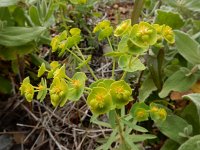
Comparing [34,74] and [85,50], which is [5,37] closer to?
[34,74]

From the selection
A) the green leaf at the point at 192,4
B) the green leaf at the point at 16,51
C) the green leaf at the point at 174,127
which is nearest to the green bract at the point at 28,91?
the green leaf at the point at 174,127

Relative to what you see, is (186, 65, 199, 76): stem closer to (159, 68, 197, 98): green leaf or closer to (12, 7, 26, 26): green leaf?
(159, 68, 197, 98): green leaf

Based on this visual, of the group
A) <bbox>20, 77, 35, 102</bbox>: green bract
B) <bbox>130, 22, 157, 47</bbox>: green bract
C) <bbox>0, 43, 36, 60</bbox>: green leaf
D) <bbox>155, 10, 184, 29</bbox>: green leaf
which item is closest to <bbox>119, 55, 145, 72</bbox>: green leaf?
<bbox>130, 22, 157, 47</bbox>: green bract

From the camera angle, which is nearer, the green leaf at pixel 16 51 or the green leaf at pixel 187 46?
the green leaf at pixel 187 46

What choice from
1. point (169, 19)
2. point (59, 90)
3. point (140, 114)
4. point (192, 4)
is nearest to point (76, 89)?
point (59, 90)

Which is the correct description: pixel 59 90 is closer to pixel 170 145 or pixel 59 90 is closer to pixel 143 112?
pixel 143 112

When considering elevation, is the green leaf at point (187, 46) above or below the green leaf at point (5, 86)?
above

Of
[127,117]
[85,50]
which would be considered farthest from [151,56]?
[85,50]

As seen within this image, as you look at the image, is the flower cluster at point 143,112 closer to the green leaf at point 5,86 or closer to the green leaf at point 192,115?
the green leaf at point 192,115
